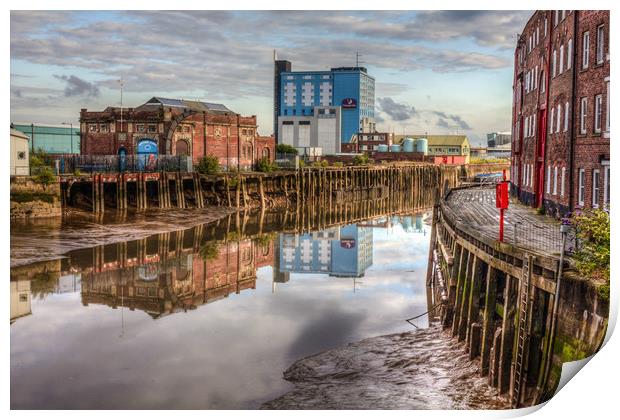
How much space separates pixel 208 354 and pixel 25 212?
29.1m

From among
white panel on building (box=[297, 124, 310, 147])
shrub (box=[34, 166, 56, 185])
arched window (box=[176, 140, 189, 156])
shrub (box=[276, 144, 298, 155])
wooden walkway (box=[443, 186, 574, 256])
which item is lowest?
wooden walkway (box=[443, 186, 574, 256])

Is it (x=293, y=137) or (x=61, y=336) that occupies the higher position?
(x=293, y=137)

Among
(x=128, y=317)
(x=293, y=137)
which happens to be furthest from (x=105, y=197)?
(x=293, y=137)

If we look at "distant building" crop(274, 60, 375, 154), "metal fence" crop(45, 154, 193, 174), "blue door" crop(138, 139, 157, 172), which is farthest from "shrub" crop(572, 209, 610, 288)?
"distant building" crop(274, 60, 375, 154)

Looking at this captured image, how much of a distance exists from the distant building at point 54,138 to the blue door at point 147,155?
8.20m

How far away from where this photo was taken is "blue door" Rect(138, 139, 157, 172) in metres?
59.2

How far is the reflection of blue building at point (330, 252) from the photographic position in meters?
33.1

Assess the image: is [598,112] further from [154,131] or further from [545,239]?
[154,131]

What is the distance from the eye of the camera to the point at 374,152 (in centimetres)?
13338

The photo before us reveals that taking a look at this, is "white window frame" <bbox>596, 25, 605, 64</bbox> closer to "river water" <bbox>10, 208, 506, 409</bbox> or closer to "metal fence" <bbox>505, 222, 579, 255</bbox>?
"metal fence" <bbox>505, 222, 579, 255</bbox>

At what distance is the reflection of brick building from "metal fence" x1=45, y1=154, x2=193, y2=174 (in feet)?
70.3
